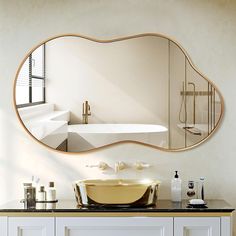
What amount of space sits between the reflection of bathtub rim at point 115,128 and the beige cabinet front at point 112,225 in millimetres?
705

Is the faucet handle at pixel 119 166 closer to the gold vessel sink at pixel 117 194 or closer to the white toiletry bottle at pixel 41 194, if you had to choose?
the gold vessel sink at pixel 117 194

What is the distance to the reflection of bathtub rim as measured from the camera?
4379 mm

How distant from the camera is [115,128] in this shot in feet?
14.4

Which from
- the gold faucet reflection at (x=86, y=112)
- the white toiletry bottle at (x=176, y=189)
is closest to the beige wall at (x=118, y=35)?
the white toiletry bottle at (x=176, y=189)


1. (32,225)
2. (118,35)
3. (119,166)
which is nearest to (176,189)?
(119,166)

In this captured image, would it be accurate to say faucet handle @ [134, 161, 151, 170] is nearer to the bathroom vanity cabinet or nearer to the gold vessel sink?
the gold vessel sink

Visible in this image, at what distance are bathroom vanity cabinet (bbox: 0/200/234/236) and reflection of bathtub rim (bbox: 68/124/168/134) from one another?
0.66 m

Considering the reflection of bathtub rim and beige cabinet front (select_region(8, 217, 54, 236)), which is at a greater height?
the reflection of bathtub rim

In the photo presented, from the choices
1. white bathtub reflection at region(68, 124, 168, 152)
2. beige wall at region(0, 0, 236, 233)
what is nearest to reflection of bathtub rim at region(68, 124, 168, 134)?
white bathtub reflection at region(68, 124, 168, 152)

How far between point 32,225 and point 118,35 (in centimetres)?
147

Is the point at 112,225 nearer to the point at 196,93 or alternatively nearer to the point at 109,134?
the point at 109,134

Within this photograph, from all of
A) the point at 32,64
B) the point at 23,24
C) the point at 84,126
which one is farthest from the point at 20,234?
the point at 23,24

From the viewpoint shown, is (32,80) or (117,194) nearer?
(117,194)

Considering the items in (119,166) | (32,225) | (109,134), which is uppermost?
(109,134)
